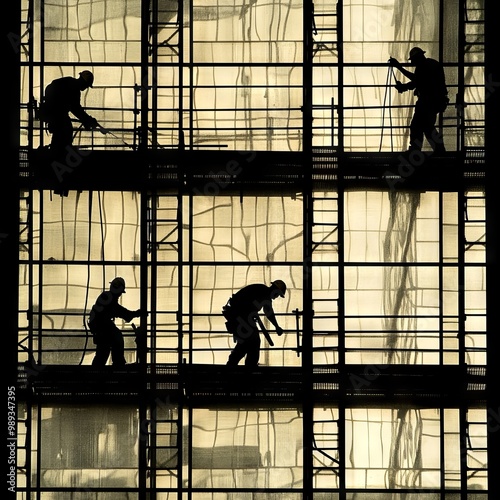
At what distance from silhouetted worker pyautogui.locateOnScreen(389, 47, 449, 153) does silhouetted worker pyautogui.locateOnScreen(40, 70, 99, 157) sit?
4225 mm

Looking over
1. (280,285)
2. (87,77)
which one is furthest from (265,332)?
(87,77)

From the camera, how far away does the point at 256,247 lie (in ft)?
42.3

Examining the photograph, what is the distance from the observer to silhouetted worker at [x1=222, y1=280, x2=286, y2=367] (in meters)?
12.2

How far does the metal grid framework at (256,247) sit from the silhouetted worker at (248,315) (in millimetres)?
429

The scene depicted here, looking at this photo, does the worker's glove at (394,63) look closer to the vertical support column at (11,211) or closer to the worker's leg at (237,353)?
the worker's leg at (237,353)

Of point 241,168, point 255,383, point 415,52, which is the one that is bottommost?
point 255,383

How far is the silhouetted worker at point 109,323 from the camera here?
1229 cm

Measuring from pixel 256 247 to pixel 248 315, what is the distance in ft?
3.59

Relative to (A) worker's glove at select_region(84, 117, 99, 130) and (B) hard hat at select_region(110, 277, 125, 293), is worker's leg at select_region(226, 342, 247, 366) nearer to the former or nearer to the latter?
(B) hard hat at select_region(110, 277, 125, 293)

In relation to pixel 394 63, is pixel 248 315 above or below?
below

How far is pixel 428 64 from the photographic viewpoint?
40.2ft

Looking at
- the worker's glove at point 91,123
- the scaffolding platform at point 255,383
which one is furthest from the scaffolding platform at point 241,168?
the scaffolding platform at point 255,383

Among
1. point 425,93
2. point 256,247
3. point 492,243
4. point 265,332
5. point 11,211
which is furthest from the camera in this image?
point 256,247

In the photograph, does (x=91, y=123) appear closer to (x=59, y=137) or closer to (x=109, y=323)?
(x=59, y=137)
